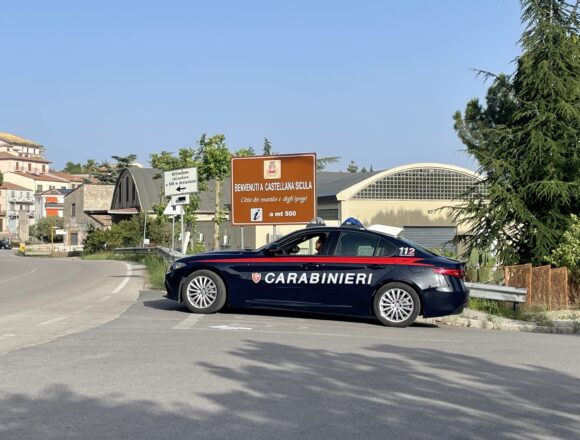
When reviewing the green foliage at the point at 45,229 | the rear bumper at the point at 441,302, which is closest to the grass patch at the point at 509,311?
the rear bumper at the point at 441,302

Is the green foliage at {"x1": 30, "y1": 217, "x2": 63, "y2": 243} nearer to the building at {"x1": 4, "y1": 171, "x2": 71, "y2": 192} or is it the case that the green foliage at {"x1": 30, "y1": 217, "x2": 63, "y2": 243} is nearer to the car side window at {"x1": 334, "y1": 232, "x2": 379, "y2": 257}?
the building at {"x1": 4, "y1": 171, "x2": 71, "y2": 192}

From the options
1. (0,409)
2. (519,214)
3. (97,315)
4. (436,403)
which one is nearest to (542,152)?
(519,214)

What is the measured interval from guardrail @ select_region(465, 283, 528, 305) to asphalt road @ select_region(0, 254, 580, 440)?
7.02ft

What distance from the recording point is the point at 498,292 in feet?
47.9

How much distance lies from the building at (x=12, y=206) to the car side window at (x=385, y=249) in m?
138

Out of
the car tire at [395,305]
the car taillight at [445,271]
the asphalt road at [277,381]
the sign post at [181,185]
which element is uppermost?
the sign post at [181,185]

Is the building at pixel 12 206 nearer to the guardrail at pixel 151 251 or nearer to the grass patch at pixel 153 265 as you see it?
the grass patch at pixel 153 265

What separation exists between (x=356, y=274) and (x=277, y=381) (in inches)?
196

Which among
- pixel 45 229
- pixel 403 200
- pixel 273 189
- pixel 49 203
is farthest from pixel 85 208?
pixel 273 189

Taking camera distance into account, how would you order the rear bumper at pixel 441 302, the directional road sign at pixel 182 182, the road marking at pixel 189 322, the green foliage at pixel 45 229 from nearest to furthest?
the road marking at pixel 189 322 < the rear bumper at pixel 441 302 < the directional road sign at pixel 182 182 < the green foliage at pixel 45 229

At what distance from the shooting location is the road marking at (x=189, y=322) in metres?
11.2

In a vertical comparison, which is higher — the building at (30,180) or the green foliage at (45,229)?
the building at (30,180)

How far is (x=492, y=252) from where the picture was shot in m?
22.5

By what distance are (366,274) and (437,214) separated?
89.9 feet
